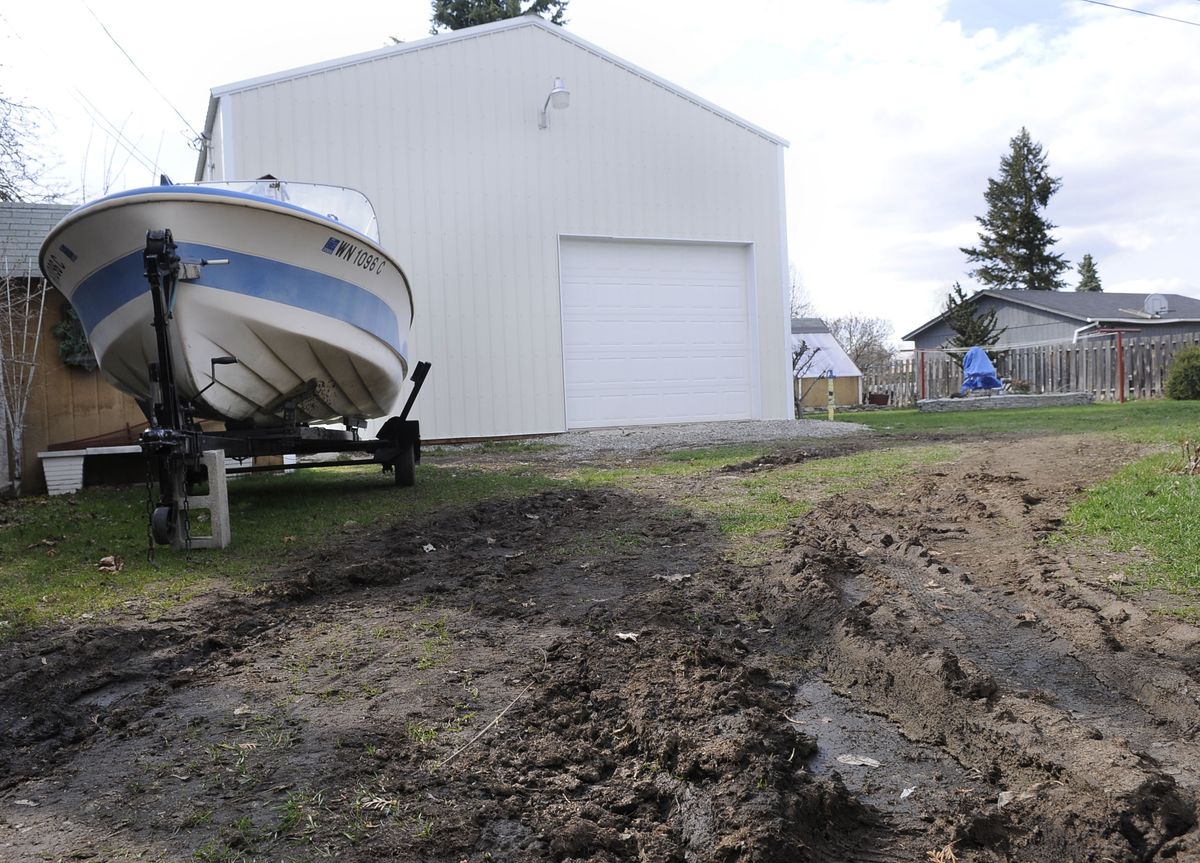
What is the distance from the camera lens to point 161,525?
5.19 metres

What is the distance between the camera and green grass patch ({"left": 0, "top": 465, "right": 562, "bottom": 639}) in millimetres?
4480

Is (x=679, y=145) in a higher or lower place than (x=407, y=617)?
higher

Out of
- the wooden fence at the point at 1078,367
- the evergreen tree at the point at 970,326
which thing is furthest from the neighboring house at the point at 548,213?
the evergreen tree at the point at 970,326

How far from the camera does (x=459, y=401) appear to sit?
542 inches

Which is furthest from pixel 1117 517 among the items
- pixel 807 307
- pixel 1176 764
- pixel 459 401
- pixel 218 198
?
pixel 807 307

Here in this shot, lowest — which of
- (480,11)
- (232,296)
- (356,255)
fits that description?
(232,296)

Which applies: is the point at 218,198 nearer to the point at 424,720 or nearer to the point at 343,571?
the point at 343,571

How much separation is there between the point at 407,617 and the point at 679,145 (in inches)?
513

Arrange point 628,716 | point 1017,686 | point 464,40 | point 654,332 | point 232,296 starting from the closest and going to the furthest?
point 628,716 < point 1017,686 < point 232,296 < point 464,40 < point 654,332

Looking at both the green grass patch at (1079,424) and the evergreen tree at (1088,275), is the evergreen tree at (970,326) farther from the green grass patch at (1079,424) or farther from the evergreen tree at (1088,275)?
the evergreen tree at (1088,275)

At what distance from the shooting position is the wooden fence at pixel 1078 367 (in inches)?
846

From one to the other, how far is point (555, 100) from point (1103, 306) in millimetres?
29458

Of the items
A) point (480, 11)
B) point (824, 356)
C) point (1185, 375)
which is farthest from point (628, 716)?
point (824, 356)

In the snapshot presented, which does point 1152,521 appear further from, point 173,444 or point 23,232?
point 23,232
